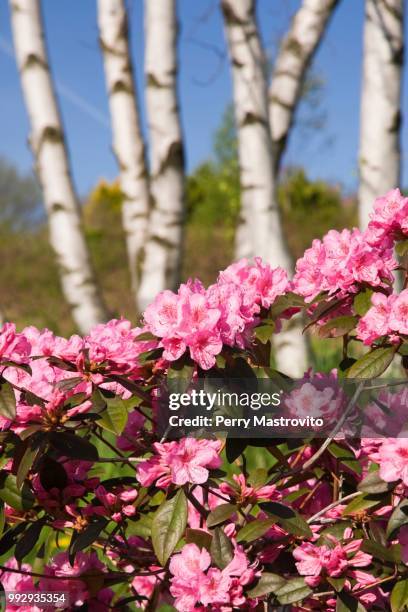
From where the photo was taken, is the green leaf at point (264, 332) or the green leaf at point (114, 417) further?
the green leaf at point (264, 332)

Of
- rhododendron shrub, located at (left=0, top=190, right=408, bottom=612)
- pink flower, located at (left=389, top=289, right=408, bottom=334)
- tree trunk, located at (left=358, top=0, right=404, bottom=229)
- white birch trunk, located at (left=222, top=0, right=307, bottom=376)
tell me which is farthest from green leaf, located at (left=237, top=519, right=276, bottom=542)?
tree trunk, located at (left=358, top=0, right=404, bottom=229)

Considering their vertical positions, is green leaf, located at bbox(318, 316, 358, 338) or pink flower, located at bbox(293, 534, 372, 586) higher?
green leaf, located at bbox(318, 316, 358, 338)

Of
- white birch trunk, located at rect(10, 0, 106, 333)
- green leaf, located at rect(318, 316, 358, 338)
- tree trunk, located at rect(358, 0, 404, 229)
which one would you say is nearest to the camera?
green leaf, located at rect(318, 316, 358, 338)

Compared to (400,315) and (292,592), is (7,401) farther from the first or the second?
(400,315)

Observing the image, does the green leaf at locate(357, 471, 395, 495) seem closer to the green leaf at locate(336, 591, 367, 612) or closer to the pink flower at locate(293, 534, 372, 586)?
the pink flower at locate(293, 534, 372, 586)

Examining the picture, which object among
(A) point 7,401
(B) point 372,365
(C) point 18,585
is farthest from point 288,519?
(C) point 18,585

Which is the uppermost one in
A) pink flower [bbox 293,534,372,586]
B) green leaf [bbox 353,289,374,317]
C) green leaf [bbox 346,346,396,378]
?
green leaf [bbox 353,289,374,317]

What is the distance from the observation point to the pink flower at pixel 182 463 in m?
1.22

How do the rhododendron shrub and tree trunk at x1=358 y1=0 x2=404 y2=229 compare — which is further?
tree trunk at x1=358 y1=0 x2=404 y2=229

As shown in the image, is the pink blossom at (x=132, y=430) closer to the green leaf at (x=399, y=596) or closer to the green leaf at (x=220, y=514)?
the green leaf at (x=220, y=514)

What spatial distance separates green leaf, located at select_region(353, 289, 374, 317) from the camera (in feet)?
4.44

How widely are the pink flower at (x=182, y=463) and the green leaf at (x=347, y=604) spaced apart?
358mm

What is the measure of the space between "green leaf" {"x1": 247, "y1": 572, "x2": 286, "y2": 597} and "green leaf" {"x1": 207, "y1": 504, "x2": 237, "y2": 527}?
5.7 inches

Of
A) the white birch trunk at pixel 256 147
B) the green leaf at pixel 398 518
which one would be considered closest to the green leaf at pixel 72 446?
the green leaf at pixel 398 518
